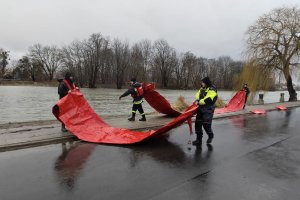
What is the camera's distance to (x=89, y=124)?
380 inches

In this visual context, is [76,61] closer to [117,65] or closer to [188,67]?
[117,65]

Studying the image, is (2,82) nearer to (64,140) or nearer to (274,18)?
(274,18)

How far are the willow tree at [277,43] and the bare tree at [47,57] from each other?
300 ft

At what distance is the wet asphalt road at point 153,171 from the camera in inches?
193

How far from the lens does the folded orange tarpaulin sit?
27.9 ft

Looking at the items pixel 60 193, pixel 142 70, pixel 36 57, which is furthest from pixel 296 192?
pixel 36 57

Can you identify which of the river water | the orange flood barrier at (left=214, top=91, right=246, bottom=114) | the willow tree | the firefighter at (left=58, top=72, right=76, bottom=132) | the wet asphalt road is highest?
the willow tree

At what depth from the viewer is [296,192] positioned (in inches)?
204

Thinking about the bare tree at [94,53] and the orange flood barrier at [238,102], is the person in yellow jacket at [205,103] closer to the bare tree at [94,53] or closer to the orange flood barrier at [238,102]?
the orange flood barrier at [238,102]

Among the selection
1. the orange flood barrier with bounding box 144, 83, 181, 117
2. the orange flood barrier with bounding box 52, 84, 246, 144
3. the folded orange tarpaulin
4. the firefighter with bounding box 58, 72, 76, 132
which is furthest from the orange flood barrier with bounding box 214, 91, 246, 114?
the firefighter with bounding box 58, 72, 76, 132

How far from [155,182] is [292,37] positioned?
2958cm

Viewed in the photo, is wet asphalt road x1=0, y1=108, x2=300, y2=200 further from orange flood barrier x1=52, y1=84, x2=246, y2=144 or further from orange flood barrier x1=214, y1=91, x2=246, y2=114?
orange flood barrier x1=214, y1=91, x2=246, y2=114

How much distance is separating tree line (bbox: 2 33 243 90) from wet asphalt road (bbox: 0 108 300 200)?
8446 cm

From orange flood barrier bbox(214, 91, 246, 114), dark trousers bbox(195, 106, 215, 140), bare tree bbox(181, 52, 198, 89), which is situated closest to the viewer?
dark trousers bbox(195, 106, 215, 140)
